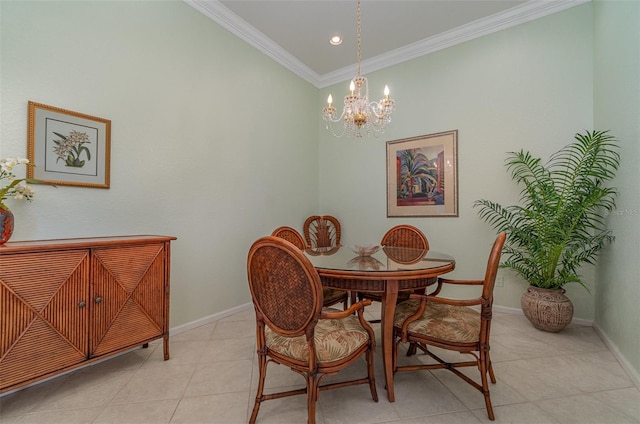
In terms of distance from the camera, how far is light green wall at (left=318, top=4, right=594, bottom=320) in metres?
2.81

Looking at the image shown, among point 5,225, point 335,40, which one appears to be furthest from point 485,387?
point 335,40

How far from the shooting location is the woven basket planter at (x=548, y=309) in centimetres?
A: 245

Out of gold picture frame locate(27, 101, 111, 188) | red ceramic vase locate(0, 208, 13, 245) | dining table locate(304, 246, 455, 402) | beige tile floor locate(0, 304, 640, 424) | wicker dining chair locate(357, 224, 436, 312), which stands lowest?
beige tile floor locate(0, 304, 640, 424)

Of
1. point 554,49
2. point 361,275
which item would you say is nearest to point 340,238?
point 361,275

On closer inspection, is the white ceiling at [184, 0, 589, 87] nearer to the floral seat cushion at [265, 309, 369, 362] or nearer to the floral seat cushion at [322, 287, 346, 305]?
the floral seat cushion at [322, 287, 346, 305]

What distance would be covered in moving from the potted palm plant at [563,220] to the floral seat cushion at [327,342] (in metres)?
2.14

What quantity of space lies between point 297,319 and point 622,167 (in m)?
2.80

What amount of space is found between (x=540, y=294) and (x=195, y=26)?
4.31 meters

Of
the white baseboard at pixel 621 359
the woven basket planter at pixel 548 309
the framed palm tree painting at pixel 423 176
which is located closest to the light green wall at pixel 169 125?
the framed palm tree painting at pixel 423 176

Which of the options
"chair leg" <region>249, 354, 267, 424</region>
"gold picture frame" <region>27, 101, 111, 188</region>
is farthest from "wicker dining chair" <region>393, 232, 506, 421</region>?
"gold picture frame" <region>27, 101, 111, 188</region>

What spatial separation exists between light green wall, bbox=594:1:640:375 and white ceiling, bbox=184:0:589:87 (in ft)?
3.01

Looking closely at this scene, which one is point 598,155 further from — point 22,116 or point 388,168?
point 22,116

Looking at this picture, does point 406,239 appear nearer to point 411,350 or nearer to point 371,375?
point 411,350

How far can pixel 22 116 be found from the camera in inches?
69.9
